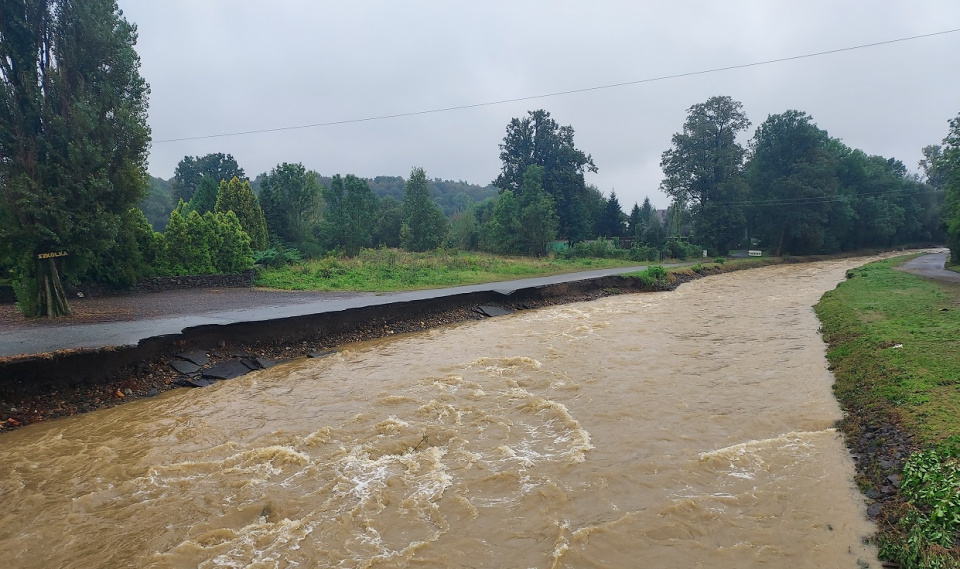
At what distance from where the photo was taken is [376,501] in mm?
5473

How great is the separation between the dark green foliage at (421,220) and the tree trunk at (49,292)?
29.0m

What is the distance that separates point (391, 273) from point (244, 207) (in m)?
15.4

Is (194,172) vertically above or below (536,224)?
above

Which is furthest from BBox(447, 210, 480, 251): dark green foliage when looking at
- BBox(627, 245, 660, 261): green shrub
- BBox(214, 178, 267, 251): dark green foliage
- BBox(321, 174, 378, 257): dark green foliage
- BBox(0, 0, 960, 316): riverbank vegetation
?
BBox(214, 178, 267, 251): dark green foliage

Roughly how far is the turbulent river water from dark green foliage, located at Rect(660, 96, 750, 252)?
41.8m

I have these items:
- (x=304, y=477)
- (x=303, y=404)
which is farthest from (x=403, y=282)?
(x=304, y=477)

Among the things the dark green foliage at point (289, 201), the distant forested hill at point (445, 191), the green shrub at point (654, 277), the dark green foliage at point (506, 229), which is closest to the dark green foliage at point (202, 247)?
the dark green foliage at point (289, 201)

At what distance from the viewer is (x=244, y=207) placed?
112 feet

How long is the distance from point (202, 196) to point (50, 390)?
37965 millimetres

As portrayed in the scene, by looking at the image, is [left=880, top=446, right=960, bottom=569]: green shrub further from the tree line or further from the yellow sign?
the tree line

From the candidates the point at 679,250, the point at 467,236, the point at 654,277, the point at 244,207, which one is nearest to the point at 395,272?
the point at 654,277

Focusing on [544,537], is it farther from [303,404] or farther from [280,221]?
[280,221]

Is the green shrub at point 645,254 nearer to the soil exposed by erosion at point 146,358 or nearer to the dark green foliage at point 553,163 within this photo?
the dark green foliage at point 553,163

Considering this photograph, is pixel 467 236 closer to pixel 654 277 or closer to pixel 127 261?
pixel 654 277
